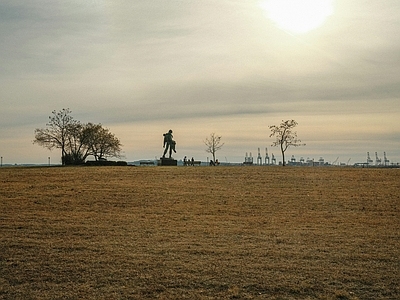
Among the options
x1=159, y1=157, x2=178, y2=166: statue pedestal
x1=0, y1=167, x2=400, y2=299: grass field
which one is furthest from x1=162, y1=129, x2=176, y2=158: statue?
x1=0, y1=167, x2=400, y2=299: grass field

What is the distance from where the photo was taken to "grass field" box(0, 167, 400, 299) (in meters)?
8.25

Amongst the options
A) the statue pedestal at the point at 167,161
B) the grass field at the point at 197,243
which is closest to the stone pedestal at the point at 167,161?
the statue pedestal at the point at 167,161

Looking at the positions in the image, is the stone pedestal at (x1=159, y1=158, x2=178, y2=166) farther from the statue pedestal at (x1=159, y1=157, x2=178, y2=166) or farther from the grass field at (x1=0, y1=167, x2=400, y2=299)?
the grass field at (x1=0, y1=167, x2=400, y2=299)

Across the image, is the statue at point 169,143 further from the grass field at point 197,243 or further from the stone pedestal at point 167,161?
the grass field at point 197,243

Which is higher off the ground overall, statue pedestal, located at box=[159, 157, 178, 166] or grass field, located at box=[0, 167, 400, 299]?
statue pedestal, located at box=[159, 157, 178, 166]

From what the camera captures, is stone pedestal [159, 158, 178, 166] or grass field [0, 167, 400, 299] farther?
stone pedestal [159, 158, 178, 166]

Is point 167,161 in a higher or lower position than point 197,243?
higher

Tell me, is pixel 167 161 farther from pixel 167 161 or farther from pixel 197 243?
pixel 197 243

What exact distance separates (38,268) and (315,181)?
22.7m

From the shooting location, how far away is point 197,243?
38.8ft

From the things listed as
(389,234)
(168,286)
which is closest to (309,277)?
(168,286)

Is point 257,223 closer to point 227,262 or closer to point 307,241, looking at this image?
point 307,241

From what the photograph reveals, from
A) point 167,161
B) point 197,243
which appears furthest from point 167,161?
point 197,243

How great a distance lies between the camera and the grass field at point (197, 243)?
325 inches
